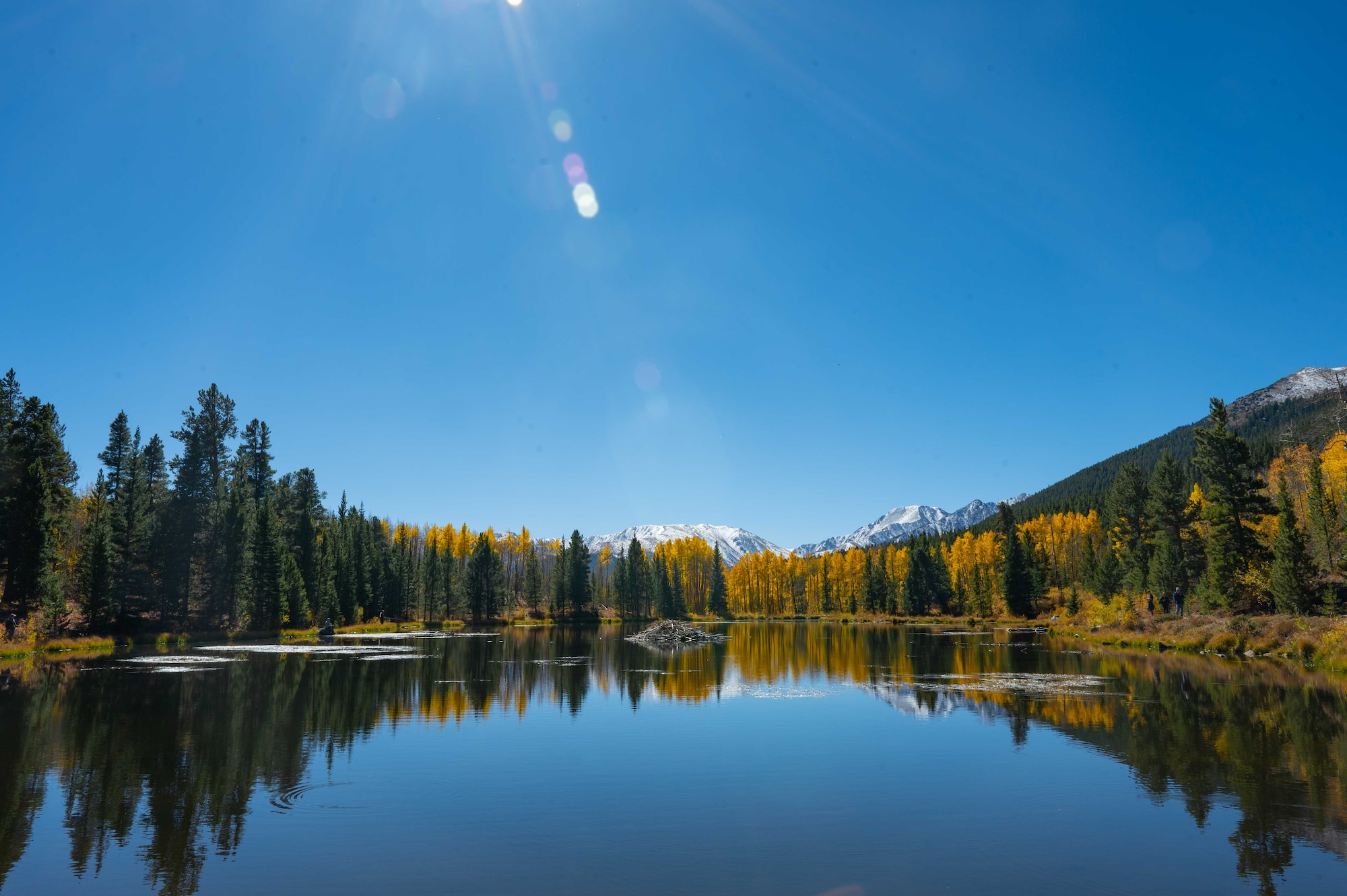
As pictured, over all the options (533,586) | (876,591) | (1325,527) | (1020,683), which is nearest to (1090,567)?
(876,591)

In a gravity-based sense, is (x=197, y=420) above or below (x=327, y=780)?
above

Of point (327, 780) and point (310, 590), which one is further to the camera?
point (310, 590)

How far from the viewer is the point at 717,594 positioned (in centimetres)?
14150

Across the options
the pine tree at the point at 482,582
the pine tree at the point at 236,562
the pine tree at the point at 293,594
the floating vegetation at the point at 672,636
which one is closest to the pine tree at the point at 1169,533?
the floating vegetation at the point at 672,636

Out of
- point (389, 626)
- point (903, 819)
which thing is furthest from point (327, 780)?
point (389, 626)

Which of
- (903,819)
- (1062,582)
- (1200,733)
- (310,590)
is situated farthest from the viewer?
(1062,582)

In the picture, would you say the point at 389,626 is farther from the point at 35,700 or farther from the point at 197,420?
the point at 35,700

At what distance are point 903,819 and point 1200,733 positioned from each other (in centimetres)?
1234

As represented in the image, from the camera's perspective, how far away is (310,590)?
2835 inches

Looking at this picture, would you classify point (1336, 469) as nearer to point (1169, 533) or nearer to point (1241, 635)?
point (1169, 533)

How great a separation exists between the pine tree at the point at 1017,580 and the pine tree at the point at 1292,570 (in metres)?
52.8

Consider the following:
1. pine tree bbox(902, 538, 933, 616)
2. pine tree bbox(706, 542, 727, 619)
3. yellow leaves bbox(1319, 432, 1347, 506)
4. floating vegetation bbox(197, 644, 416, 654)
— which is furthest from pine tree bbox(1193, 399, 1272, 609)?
pine tree bbox(706, 542, 727, 619)

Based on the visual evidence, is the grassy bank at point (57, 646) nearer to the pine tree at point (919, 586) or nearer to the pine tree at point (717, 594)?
the pine tree at point (919, 586)

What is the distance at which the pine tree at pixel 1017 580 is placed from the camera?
90.0 meters
